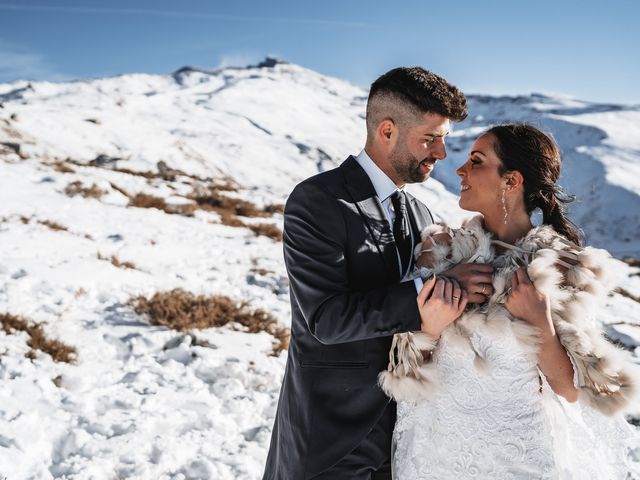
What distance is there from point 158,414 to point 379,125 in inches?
138

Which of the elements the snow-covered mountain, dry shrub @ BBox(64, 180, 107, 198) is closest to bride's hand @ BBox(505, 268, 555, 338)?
the snow-covered mountain

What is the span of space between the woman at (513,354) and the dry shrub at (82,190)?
39.8ft

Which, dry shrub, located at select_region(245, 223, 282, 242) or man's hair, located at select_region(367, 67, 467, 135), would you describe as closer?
man's hair, located at select_region(367, 67, 467, 135)

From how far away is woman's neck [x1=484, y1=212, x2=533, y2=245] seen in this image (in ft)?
8.14

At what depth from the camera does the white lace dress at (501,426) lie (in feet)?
7.23

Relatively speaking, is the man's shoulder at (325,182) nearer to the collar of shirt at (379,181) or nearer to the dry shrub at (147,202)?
the collar of shirt at (379,181)

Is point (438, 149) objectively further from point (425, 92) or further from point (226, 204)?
point (226, 204)

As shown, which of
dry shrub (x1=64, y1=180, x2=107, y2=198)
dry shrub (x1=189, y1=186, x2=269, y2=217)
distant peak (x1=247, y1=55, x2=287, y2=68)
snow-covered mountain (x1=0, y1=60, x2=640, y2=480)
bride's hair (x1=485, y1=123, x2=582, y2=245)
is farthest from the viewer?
distant peak (x1=247, y1=55, x2=287, y2=68)

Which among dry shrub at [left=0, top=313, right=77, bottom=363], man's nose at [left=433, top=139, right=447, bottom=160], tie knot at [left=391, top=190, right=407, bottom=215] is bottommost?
dry shrub at [left=0, top=313, right=77, bottom=363]

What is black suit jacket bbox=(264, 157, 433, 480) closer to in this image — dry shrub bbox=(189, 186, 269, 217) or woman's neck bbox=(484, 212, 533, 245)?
woman's neck bbox=(484, 212, 533, 245)

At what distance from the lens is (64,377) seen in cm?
495

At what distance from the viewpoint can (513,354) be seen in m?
2.21

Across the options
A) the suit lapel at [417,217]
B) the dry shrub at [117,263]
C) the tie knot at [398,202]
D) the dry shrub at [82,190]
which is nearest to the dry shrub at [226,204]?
the dry shrub at [82,190]

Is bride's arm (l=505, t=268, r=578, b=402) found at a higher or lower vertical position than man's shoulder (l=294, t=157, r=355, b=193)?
lower
